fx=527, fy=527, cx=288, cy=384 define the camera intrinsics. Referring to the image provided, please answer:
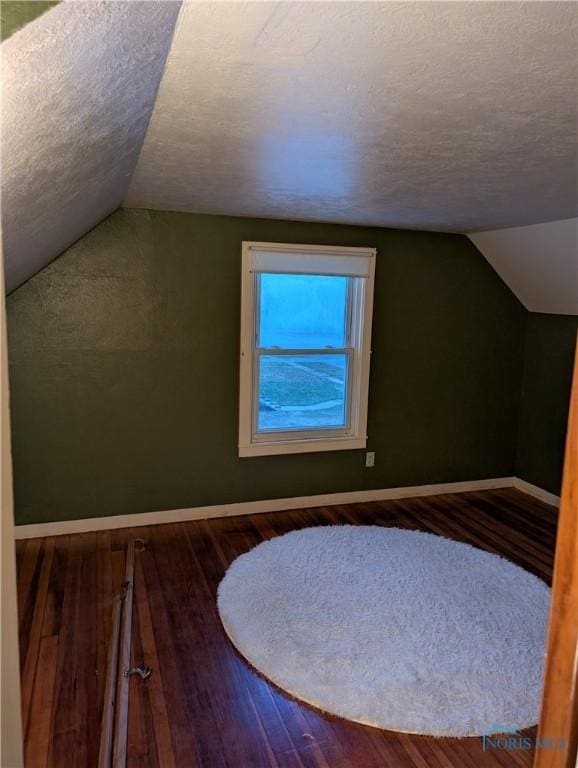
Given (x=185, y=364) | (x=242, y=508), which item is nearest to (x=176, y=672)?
(x=242, y=508)

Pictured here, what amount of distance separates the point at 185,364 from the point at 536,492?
3.12 meters

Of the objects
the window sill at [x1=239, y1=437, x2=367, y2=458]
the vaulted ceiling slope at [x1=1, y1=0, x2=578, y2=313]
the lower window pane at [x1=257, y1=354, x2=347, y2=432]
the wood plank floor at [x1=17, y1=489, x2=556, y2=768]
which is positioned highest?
the vaulted ceiling slope at [x1=1, y1=0, x2=578, y2=313]

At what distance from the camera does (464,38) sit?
1.13 meters

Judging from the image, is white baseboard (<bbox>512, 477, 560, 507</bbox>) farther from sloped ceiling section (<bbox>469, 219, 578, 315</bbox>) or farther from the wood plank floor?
sloped ceiling section (<bbox>469, 219, 578, 315</bbox>)

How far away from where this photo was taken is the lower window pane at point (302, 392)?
13.0ft

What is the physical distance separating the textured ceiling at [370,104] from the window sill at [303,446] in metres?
1.81

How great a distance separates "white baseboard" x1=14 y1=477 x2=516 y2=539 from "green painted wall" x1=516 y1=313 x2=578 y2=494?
34 centimetres

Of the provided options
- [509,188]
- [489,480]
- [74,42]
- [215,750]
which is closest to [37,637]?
[215,750]

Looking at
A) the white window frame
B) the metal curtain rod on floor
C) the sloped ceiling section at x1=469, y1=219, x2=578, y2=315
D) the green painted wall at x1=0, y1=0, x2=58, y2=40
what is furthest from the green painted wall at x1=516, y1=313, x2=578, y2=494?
the green painted wall at x1=0, y1=0, x2=58, y2=40

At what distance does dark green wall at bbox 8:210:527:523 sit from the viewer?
337cm

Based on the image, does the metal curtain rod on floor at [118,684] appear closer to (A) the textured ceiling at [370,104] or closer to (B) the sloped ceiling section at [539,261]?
(A) the textured ceiling at [370,104]

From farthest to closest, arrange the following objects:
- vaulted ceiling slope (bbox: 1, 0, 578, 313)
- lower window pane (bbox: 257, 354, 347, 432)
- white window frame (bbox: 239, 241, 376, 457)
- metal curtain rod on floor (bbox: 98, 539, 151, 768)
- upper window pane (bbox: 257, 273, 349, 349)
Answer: lower window pane (bbox: 257, 354, 347, 432) → upper window pane (bbox: 257, 273, 349, 349) → white window frame (bbox: 239, 241, 376, 457) → metal curtain rod on floor (bbox: 98, 539, 151, 768) → vaulted ceiling slope (bbox: 1, 0, 578, 313)

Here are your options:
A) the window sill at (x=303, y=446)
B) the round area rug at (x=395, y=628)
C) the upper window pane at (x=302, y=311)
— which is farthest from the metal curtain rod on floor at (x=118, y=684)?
the upper window pane at (x=302, y=311)

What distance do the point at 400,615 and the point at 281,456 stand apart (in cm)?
157
